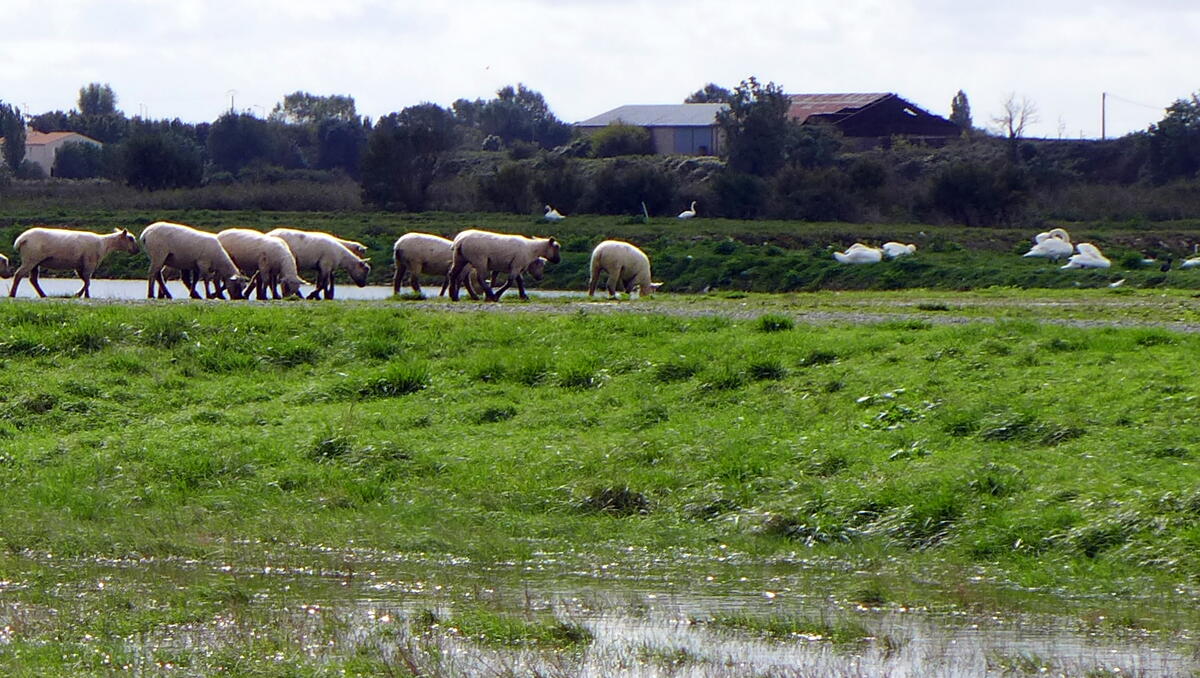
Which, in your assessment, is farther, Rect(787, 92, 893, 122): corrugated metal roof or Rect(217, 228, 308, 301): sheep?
Rect(787, 92, 893, 122): corrugated metal roof

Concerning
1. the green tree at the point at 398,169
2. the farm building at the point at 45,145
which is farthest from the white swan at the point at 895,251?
the farm building at the point at 45,145

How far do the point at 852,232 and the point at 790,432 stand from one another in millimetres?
38225

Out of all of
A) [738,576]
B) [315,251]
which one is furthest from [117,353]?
[315,251]

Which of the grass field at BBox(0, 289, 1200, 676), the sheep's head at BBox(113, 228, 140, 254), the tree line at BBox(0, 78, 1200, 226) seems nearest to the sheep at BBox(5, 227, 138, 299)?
the sheep's head at BBox(113, 228, 140, 254)

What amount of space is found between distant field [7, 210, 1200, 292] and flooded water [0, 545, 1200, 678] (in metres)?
22.6

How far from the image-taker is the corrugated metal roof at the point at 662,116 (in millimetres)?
101875

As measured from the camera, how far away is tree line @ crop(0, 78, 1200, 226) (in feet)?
197

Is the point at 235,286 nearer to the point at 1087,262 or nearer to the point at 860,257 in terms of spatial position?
the point at 860,257

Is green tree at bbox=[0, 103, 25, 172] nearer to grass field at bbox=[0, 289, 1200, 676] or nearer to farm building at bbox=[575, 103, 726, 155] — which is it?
farm building at bbox=[575, 103, 726, 155]

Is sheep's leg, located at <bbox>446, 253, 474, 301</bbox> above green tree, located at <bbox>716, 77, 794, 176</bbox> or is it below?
below

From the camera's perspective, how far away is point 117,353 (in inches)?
694

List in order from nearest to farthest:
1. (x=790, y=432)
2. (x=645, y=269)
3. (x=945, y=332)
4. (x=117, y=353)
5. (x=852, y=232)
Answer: (x=790, y=432) → (x=945, y=332) → (x=117, y=353) → (x=645, y=269) → (x=852, y=232)

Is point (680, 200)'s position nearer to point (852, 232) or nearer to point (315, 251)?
point (852, 232)

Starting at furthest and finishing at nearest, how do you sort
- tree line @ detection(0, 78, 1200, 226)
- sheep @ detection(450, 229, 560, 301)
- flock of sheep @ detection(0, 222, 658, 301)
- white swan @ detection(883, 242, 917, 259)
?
tree line @ detection(0, 78, 1200, 226) < white swan @ detection(883, 242, 917, 259) < flock of sheep @ detection(0, 222, 658, 301) < sheep @ detection(450, 229, 560, 301)
